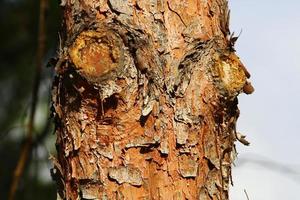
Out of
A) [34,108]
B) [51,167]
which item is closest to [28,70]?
[51,167]

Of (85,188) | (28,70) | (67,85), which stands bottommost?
(85,188)

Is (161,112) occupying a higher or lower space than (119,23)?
lower

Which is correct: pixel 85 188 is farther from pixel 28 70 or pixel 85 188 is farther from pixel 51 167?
pixel 28 70

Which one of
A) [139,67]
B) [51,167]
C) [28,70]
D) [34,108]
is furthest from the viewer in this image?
[28,70]

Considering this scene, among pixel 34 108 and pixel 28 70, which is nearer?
pixel 34 108

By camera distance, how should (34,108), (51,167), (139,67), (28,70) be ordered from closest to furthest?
(34,108) < (139,67) < (51,167) < (28,70)

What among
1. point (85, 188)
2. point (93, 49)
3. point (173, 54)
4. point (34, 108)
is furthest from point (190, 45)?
point (34, 108)
